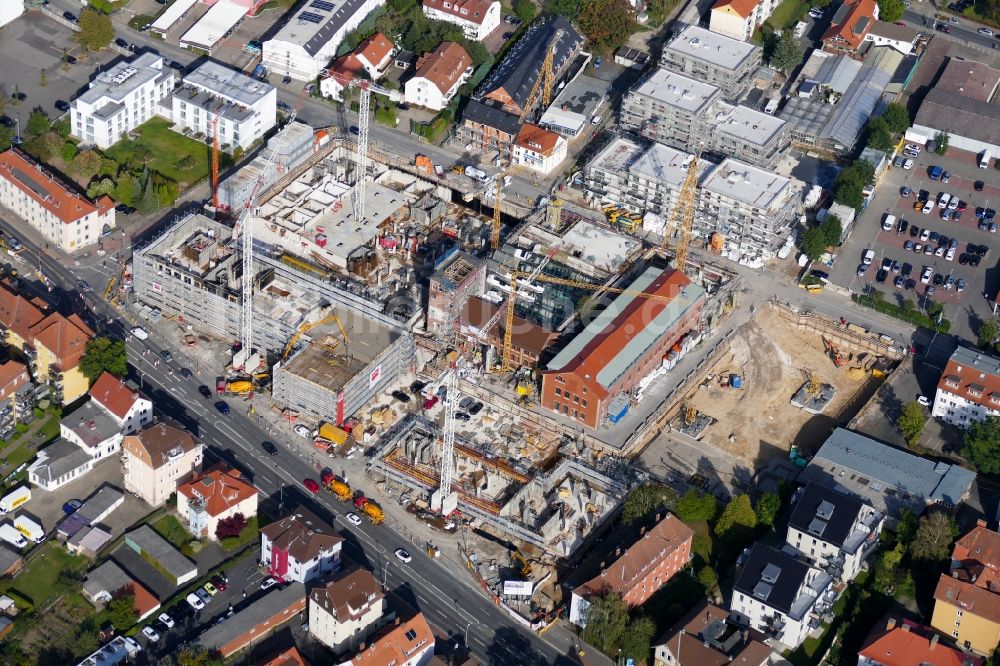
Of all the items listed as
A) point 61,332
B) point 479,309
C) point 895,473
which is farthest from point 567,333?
point 61,332

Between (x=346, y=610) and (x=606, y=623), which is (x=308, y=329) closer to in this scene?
(x=346, y=610)

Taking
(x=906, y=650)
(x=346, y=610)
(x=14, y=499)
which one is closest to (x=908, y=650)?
(x=906, y=650)

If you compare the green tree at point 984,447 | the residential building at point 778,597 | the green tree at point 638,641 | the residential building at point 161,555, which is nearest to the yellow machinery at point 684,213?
the green tree at point 984,447

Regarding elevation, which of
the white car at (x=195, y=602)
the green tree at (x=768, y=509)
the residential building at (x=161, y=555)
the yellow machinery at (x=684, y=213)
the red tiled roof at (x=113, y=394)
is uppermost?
the yellow machinery at (x=684, y=213)

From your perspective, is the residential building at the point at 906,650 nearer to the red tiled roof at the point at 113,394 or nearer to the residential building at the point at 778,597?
the residential building at the point at 778,597

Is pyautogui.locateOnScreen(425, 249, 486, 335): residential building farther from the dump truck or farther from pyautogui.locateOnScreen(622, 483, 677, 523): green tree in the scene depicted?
the dump truck

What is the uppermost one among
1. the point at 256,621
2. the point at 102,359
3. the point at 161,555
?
the point at 102,359

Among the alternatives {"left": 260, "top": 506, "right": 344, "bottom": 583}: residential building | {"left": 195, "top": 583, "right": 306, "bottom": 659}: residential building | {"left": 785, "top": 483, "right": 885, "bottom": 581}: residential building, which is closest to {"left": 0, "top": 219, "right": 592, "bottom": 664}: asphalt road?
{"left": 260, "top": 506, "right": 344, "bottom": 583}: residential building
